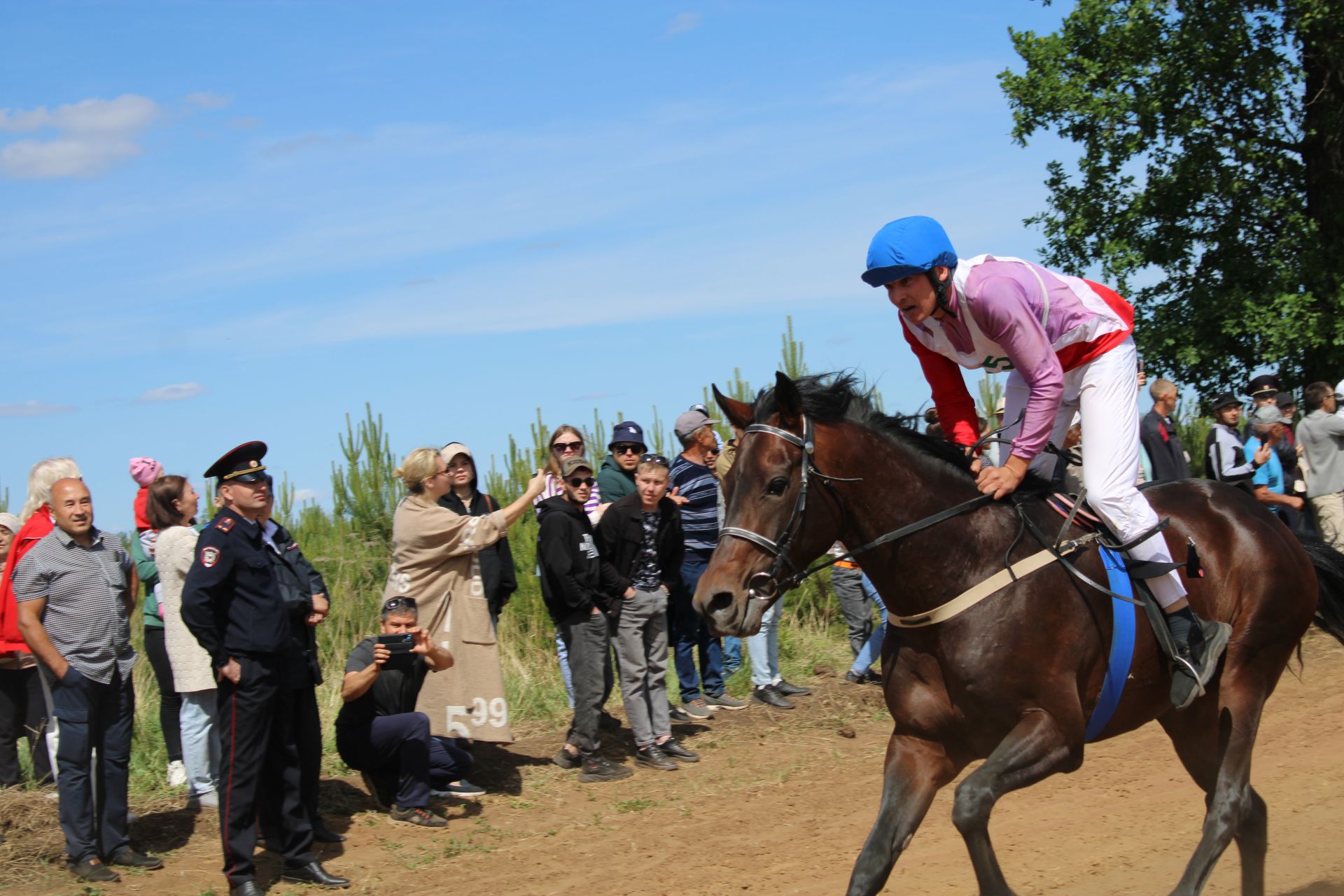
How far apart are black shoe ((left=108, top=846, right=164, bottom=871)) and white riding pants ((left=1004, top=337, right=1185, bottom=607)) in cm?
488

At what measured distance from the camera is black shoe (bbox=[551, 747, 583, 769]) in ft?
26.5

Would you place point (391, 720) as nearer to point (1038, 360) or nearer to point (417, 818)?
point (417, 818)

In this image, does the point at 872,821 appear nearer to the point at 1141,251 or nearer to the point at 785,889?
the point at 785,889

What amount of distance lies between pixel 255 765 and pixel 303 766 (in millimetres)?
443

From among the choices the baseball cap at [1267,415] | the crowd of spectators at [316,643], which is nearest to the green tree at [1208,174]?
the baseball cap at [1267,415]

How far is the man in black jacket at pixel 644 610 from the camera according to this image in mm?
8156

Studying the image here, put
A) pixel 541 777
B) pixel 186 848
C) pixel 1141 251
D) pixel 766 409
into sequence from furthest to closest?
pixel 1141 251 < pixel 541 777 < pixel 186 848 < pixel 766 409

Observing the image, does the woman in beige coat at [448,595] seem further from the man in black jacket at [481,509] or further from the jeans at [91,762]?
the jeans at [91,762]

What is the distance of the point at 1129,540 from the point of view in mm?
4816

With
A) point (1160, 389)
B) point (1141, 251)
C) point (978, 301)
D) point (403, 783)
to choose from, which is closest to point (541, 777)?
point (403, 783)

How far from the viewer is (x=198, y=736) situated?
714 centimetres

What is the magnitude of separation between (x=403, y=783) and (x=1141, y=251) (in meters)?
10.5

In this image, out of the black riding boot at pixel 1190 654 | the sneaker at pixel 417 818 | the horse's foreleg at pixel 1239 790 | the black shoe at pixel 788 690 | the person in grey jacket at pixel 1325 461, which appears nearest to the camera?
the black riding boot at pixel 1190 654

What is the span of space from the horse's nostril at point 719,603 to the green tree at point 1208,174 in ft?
36.8
